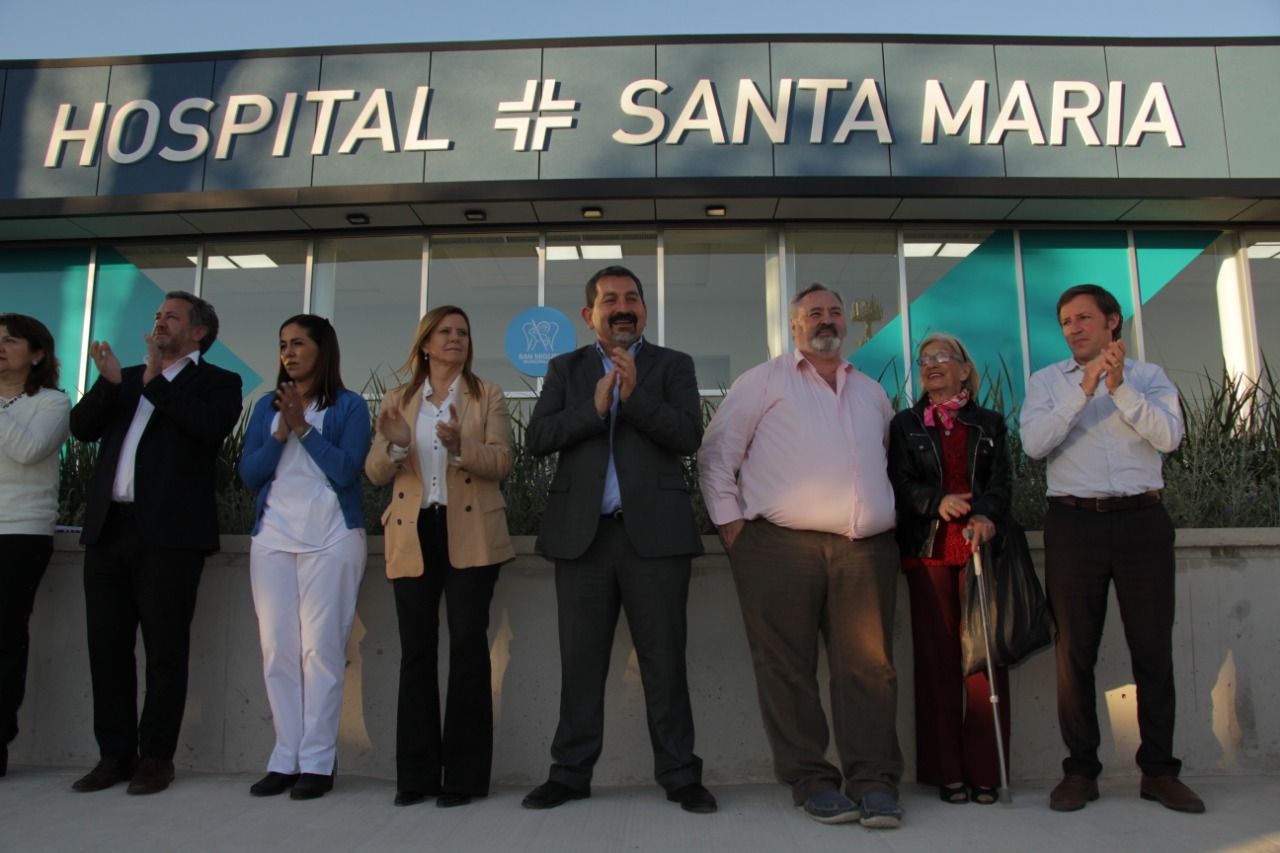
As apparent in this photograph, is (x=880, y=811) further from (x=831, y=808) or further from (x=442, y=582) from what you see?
(x=442, y=582)

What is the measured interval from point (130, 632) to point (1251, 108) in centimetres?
1109

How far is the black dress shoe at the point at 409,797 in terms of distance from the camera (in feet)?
11.0

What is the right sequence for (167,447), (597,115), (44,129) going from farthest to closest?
1. (44,129)
2. (597,115)
3. (167,447)

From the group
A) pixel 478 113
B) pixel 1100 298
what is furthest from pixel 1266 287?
pixel 478 113

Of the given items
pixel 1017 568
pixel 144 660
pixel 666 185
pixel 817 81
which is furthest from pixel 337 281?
pixel 1017 568

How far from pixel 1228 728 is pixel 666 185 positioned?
7017mm

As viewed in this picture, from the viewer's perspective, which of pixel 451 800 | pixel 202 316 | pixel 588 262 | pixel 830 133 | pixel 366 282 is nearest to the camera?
pixel 451 800

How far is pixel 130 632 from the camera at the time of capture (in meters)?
3.64

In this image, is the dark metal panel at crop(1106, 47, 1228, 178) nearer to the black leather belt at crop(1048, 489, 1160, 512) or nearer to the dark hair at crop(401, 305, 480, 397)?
the black leather belt at crop(1048, 489, 1160, 512)

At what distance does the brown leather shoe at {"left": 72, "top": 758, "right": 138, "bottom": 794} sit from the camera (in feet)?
11.4

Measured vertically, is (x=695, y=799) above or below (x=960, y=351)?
below

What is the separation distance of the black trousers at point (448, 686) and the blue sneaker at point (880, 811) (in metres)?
1.38

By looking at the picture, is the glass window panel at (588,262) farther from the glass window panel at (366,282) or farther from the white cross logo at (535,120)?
the glass window panel at (366,282)

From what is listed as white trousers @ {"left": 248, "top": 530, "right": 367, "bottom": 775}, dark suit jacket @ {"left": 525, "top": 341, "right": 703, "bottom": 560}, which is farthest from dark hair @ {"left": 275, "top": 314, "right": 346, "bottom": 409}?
dark suit jacket @ {"left": 525, "top": 341, "right": 703, "bottom": 560}
